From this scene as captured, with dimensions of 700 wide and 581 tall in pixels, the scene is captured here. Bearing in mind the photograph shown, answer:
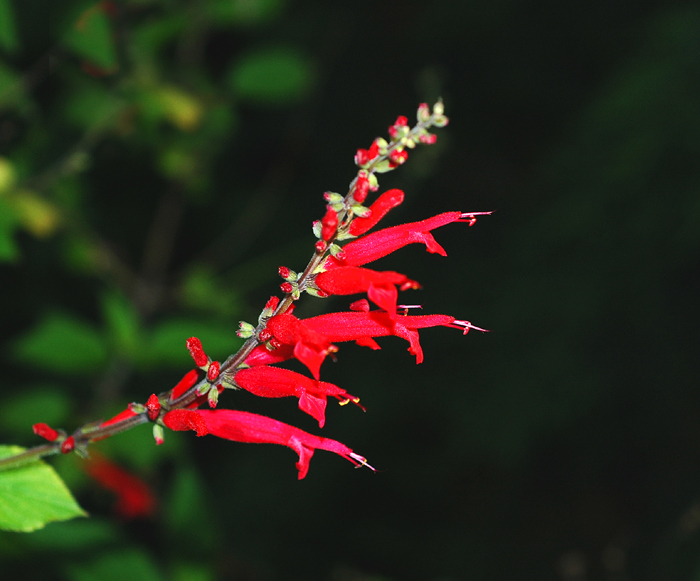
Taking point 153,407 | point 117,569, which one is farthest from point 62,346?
point 153,407

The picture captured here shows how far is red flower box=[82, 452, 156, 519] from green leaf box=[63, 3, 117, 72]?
1.57m

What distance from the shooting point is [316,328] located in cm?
120

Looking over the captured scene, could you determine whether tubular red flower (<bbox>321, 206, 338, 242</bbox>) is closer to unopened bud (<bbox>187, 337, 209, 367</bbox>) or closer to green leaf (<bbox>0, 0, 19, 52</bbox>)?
unopened bud (<bbox>187, 337, 209, 367</bbox>)

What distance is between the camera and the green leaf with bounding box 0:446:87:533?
1.18 metres

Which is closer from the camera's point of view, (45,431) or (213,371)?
(213,371)

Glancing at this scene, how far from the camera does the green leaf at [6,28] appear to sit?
1582 millimetres

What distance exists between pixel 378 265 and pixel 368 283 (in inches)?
149

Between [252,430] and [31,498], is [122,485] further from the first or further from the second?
[252,430]

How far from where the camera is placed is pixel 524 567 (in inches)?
191

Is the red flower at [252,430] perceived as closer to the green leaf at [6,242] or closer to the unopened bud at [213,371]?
the unopened bud at [213,371]

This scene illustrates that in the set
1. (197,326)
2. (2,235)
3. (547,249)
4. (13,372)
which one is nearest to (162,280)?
(13,372)

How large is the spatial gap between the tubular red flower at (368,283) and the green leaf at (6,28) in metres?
1.10

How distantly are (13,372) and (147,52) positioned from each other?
1685mm

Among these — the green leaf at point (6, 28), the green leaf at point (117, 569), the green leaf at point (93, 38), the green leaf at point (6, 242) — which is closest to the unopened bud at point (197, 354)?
the green leaf at point (6, 242)
